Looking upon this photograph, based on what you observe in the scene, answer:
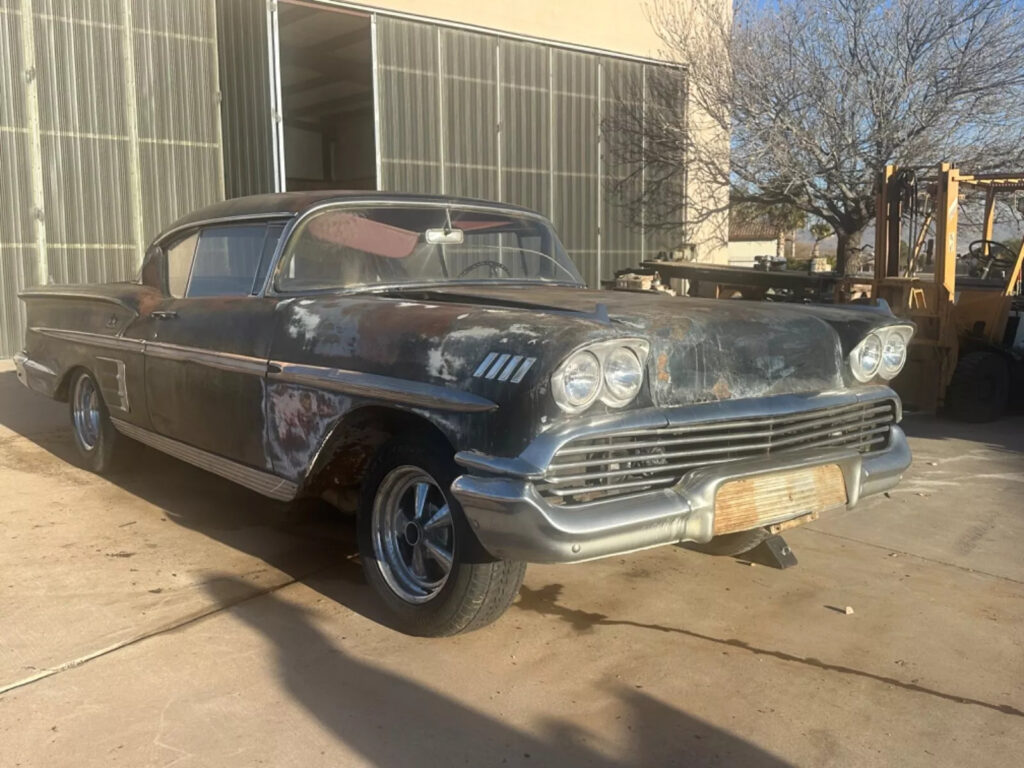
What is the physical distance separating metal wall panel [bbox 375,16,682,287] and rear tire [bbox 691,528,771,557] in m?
10.2

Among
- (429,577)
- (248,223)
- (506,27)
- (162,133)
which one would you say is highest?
(506,27)

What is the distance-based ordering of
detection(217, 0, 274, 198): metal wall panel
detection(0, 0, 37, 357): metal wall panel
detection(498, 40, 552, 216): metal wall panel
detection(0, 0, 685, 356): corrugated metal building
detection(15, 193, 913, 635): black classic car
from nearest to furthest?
detection(15, 193, 913, 635): black classic car < detection(0, 0, 37, 357): metal wall panel < detection(0, 0, 685, 356): corrugated metal building < detection(217, 0, 274, 198): metal wall panel < detection(498, 40, 552, 216): metal wall panel

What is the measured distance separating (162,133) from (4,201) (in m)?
2.08

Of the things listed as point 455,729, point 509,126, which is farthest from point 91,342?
point 509,126

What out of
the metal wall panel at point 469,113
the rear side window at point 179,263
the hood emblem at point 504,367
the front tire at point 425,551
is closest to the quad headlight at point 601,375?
the hood emblem at point 504,367

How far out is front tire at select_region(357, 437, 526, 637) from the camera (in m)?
2.99

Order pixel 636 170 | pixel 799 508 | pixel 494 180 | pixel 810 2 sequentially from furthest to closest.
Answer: pixel 636 170, pixel 494 180, pixel 810 2, pixel 799 508

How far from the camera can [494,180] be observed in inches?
575

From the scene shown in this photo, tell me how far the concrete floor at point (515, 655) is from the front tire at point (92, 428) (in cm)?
70

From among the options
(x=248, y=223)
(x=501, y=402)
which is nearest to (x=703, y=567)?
(x=501, y=402)

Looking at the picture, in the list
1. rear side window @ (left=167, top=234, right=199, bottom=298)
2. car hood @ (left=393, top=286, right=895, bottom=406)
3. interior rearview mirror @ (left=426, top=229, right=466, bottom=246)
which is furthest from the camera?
rear side window @ (left=167, top=234, right=199, bottom=298)

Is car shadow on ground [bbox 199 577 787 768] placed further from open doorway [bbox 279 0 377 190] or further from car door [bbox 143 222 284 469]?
open doorway [bbox 279 0 377 190]

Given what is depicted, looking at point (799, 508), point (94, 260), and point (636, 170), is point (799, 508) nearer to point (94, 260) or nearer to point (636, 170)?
point (94, 260)

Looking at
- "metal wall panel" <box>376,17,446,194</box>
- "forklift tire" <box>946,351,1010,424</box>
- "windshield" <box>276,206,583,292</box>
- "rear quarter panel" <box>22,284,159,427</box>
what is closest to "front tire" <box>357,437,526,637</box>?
"windshield" <box>276,206,583,292</box>
